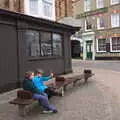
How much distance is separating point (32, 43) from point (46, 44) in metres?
1.84

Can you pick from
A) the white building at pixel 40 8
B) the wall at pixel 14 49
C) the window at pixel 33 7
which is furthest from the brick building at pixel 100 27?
the wall at pixel 14 49

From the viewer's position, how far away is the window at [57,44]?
60.0 ft

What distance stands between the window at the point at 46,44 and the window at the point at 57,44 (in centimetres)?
63

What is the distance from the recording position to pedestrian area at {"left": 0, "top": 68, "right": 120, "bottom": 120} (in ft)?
27.1

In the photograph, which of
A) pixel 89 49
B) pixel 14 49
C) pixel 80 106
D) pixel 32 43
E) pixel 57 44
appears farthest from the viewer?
pixel 89 49

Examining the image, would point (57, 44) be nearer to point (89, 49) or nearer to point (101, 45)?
point (101, 45)

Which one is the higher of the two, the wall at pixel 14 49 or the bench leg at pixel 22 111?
the wall at pixel 14 49

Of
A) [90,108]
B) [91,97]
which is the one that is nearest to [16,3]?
[91,97]

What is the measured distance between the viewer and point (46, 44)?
1723 cm

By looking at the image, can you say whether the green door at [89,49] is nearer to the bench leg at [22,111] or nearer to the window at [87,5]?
the window at [87,5]

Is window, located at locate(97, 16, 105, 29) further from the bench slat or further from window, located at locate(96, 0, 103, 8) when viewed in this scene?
the bench slat

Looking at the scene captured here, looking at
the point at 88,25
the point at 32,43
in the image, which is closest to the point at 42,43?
the point at 32,43

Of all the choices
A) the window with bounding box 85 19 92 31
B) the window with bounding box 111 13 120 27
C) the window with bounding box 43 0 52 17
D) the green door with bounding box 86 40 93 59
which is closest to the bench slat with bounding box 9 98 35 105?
the window with bounding box 43 0 52 17

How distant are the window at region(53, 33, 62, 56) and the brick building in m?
21.3
